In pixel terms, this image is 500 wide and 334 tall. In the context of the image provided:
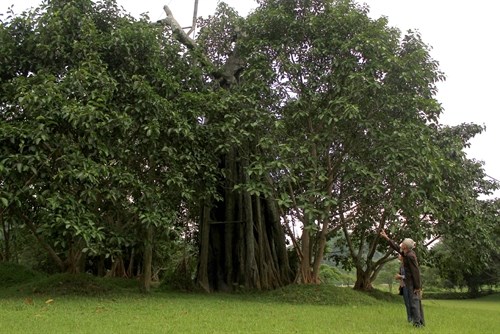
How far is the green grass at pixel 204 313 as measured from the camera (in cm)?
611

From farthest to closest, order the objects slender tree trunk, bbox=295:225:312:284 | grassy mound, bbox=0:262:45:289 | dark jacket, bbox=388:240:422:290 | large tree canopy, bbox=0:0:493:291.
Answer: grassy mound, bbox=0:262:45:289, slender tree trunk, bbox=295:225:312:284, large tree canopy, bbox=0:0:493:291, dark jacket, bbox=388:240:422:290

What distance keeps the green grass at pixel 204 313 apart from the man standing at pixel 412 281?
212 millimetres

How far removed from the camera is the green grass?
6105 mm

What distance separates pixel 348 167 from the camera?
9719mm

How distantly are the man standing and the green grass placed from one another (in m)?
0.21

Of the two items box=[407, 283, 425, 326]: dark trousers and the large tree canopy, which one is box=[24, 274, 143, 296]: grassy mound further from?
box=[407, 283, 425, 326]: dark trousers

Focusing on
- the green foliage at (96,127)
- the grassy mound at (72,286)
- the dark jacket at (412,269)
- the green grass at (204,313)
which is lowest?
the green grass at (204,313)

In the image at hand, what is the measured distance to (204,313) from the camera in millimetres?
7543

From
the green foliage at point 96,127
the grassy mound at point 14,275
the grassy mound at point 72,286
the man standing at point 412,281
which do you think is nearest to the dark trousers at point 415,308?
the man standing at point 412,281

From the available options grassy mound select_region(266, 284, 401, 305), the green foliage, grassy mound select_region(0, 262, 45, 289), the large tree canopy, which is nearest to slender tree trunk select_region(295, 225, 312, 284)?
the large tree canopy

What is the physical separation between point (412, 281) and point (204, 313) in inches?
124

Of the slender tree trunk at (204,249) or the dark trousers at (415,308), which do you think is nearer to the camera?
the dark trousers at (415,308)

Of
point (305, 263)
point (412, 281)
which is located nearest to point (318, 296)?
point (305, 263)

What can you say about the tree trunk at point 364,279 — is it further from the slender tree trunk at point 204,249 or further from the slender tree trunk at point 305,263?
the slender tree trunk at point 204,249
